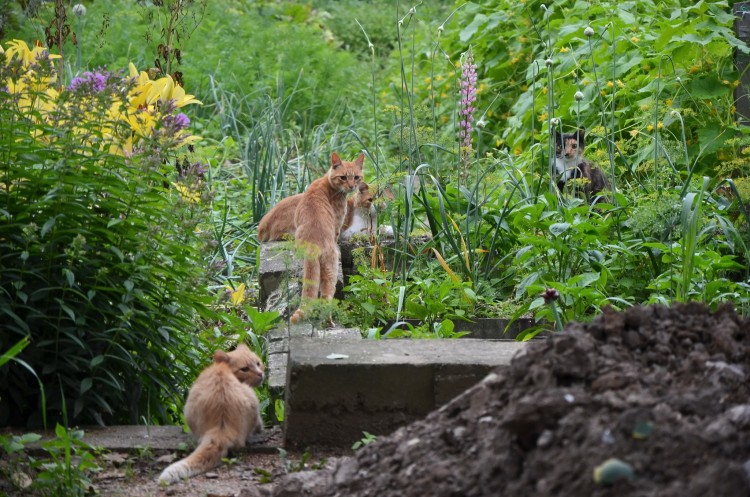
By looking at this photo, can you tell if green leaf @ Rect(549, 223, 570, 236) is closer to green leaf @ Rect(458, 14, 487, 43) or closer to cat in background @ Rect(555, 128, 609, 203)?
cat in background @ Rect(555, 128, 609, 203)

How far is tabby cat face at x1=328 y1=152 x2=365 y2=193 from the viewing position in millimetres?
6457

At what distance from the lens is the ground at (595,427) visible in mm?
2135

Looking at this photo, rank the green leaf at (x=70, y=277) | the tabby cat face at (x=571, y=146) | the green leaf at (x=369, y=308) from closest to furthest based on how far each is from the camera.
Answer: the green leaf at (x=70, y=277), the green leaf at (x=369, y=308), the tabby cat face at (x=571, y=146)

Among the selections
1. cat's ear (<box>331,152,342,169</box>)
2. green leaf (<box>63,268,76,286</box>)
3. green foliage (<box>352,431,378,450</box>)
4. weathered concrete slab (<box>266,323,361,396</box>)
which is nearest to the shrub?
green leaf (<box>63,268,76,286</box>)

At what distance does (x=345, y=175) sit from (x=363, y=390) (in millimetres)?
2965

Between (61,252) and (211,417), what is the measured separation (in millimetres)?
912

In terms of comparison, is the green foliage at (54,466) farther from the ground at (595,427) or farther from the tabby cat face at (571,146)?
Result: the tabby cat face at (571,146)

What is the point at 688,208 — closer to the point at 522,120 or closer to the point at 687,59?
the point at 687,59

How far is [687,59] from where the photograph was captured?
7.27 m

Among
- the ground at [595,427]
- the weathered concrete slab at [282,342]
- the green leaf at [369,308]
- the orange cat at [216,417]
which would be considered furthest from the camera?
the green leaf at [369,308]

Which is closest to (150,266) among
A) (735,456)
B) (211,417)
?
(211,417)

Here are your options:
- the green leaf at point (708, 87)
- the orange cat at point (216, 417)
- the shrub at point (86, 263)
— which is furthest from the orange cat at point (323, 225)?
the green leaf at point (708, 87)

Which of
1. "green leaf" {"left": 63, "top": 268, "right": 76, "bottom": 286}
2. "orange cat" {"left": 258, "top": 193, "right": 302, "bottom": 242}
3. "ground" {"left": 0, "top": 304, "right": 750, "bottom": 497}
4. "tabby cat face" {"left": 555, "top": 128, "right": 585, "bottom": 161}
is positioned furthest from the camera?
"tabby cat face" {"left": 555, "top": 128, "right": 585, "bottom": 161}

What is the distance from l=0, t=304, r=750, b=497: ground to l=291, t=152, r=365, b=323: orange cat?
1.90 m
